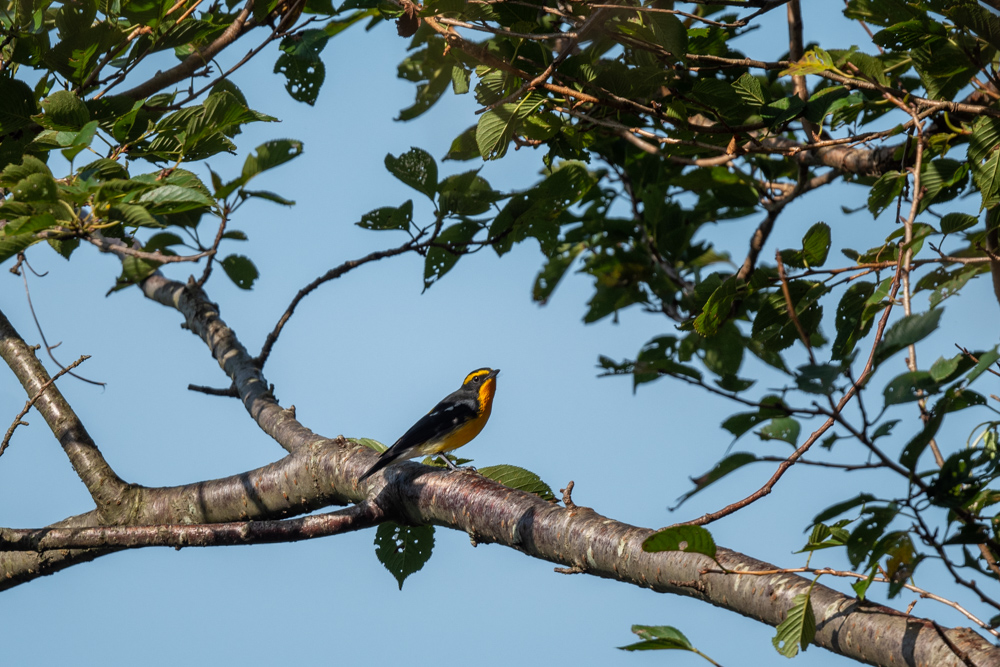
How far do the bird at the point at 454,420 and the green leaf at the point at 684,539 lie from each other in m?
3.23

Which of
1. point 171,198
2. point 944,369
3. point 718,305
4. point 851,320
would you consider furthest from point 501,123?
point 944,369

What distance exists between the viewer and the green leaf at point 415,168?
12.4 feet

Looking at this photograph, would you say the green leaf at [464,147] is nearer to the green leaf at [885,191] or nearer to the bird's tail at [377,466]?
the bird's tail at [377,466]

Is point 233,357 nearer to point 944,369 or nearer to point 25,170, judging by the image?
point 25,170

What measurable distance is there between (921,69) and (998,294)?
0.90 meters

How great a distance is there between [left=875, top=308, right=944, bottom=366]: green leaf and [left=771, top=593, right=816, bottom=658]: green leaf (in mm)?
676

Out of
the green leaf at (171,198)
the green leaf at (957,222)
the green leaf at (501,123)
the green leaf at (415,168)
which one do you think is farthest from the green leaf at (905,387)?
the green leaf at (415,168)

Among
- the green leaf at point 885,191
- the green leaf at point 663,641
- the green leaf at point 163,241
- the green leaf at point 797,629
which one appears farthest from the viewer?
the green leaf at point 163,241

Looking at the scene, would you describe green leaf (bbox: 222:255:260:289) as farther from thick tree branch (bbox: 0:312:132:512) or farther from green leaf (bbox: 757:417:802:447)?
green leaf (bbox: 757:417:802:447)

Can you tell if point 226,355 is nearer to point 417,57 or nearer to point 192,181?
point 417,57

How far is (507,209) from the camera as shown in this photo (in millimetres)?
3750

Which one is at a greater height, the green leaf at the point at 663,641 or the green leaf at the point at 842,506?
the green leaf at the point at 842,506

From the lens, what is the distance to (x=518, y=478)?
10.9 ft

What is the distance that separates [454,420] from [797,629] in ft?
14.5
